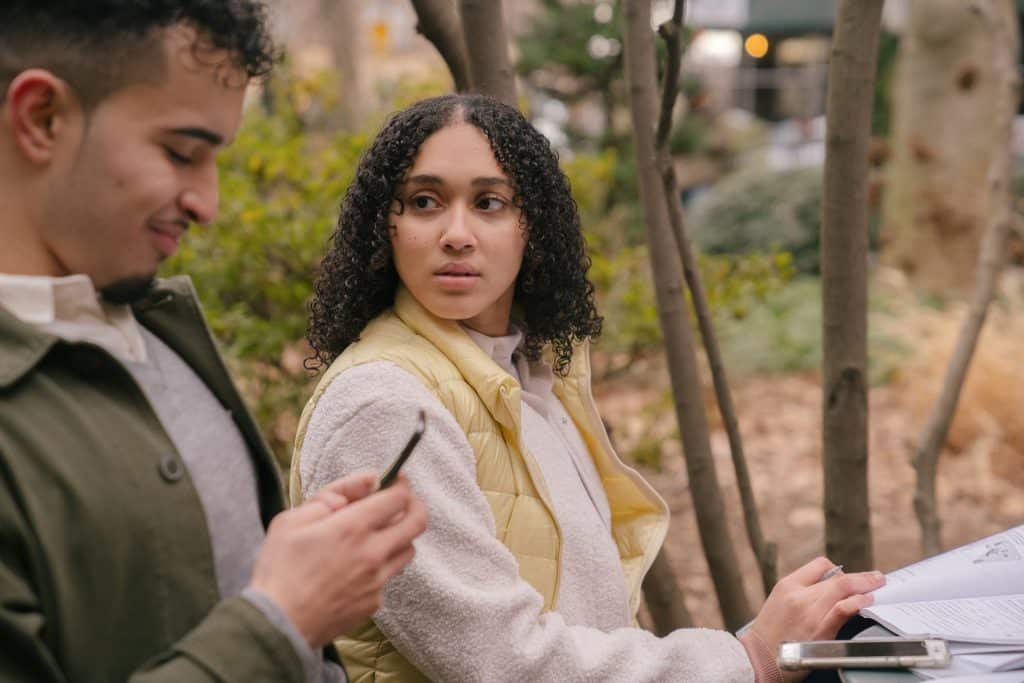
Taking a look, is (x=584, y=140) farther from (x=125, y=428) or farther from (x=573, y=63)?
(x=125, y=428)

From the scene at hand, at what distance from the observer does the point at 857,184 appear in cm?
253

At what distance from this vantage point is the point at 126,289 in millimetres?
1217

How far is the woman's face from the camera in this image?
1.83m

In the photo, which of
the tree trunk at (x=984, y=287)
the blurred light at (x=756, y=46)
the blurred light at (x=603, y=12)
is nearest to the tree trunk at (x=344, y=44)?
the blurred light at (x=603, y=12)

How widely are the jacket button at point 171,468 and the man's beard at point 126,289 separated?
0.63 ft

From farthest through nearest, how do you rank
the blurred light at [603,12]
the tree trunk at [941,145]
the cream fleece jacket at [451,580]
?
the blurred light at [603,12], the tree trunk at [941,145], the cream fleece jacket at [451,580]

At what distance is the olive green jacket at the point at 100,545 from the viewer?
1.07 metres

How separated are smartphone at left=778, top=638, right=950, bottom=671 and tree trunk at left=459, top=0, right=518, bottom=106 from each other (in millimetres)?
1449

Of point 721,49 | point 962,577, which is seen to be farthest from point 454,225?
point 721,49

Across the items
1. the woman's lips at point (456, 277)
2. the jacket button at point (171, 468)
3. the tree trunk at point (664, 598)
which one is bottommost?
the tree trunk at point (664, 598)

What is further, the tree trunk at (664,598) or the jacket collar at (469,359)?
the tree trunk at (664,598)

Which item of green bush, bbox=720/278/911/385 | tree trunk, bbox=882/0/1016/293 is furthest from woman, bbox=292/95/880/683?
tree trunk, bbox=882/0/1016/293

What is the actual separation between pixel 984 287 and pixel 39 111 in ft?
10.5

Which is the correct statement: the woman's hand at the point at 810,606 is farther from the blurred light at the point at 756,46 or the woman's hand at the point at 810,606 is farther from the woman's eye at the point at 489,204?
the blurred light at the point at 756,46
